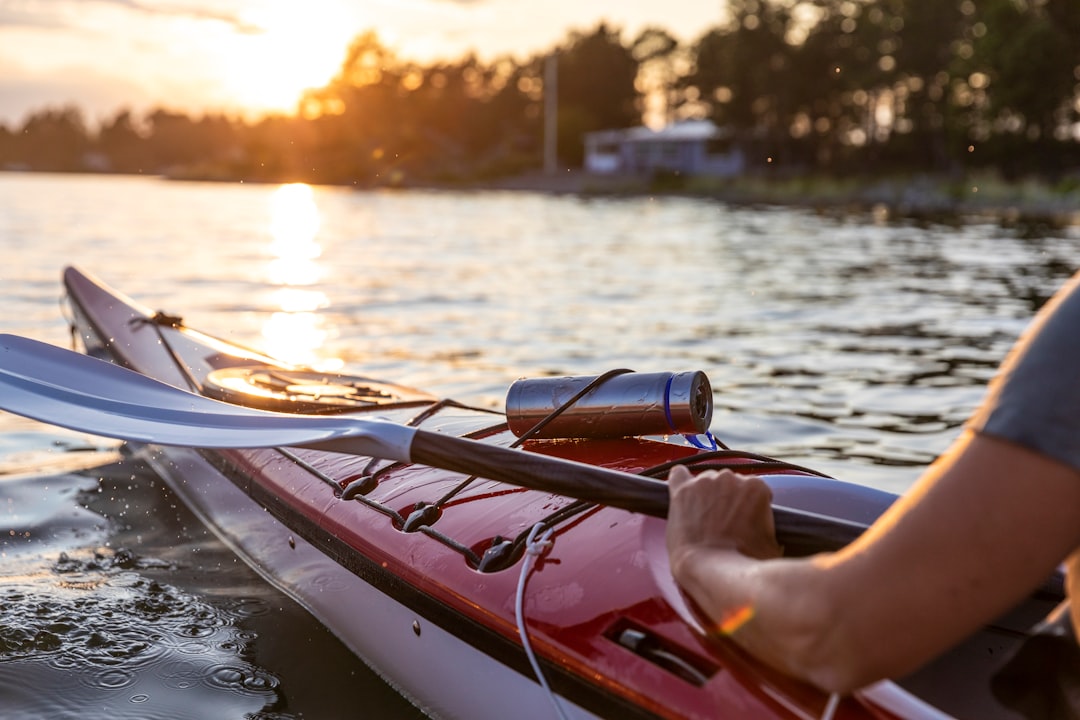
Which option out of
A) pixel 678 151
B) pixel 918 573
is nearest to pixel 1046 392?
pixel 918 573

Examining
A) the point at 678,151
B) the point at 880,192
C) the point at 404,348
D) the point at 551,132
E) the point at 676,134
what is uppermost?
the point at 551,132

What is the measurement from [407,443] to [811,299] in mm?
10382

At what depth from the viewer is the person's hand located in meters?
1.74

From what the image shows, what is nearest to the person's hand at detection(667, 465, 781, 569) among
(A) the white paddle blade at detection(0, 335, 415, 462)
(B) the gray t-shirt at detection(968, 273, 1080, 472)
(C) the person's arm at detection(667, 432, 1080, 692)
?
(C) the person's arm at detection(667, 432, 1080, 692)

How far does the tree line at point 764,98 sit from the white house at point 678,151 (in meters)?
1.22

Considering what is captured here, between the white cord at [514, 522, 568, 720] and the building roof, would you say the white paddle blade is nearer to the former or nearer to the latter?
the white cord at [514, 522, 568, 720]

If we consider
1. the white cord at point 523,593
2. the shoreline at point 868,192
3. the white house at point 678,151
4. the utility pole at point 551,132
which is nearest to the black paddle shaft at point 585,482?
the white cord at point 523,593

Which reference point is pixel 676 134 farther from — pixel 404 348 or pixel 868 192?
pixel 404 348

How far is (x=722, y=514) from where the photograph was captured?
5.70ft

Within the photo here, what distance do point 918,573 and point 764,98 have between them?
55580 mm

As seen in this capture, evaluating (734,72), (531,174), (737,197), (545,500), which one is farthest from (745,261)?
(531,174)

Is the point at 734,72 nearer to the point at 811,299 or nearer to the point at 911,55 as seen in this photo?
the point at 911,55

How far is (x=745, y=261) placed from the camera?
669 inches

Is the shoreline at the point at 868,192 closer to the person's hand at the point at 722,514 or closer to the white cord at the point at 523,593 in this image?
the white cord at the point at 523,593
